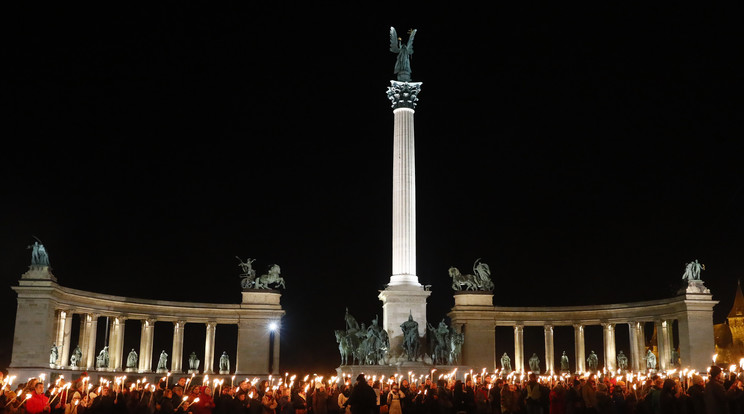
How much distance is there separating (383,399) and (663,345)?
47723mm

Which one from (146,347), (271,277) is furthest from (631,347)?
(146,347)

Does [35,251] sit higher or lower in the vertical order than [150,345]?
higher

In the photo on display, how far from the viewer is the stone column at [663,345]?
69875mm

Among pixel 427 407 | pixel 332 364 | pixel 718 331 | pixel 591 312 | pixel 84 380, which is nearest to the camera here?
pixel 84 380

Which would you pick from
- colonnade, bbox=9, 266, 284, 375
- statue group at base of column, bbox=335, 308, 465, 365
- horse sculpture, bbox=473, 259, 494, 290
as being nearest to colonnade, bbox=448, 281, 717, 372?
horse sculpture, bbox=473, 259, 494, 290

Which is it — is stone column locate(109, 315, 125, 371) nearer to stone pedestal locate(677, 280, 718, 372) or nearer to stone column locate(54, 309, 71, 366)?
stone column locate(54, 309, 71, 366)

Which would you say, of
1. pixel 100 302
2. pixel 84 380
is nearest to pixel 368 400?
pixel 84 380

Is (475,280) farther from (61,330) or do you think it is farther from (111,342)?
(61,330)

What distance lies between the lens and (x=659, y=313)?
71250mm

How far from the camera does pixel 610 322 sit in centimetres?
7475

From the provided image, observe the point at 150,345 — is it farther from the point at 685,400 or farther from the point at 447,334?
the point at 685,400

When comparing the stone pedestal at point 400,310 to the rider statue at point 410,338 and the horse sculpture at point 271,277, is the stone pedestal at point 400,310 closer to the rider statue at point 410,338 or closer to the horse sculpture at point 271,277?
the rider statue at point 410,338

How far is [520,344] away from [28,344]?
42.2 m

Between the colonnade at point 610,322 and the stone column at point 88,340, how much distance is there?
31554mm
